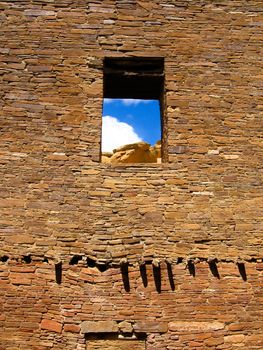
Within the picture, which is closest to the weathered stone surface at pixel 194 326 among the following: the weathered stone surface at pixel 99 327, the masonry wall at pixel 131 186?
the masonry wall at pixel 131 186

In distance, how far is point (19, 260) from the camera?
5.15m

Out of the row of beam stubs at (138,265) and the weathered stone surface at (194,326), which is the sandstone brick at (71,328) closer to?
the row of beam stubs at (138,265)

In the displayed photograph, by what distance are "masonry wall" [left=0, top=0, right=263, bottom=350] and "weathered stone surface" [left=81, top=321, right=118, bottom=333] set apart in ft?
0.08

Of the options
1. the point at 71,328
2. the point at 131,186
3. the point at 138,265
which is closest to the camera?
the point at 71,328

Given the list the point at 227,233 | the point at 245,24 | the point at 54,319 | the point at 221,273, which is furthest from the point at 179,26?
the point at 54,319

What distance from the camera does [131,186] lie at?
18.2ft

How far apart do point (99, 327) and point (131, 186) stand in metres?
1.73

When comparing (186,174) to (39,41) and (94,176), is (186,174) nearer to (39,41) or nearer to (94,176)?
(94,176)

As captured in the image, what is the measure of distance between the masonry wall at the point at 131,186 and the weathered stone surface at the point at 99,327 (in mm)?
24

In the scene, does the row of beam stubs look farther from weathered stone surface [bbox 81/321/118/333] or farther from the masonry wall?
weathered stone surface [bbox 81/321/118/333]

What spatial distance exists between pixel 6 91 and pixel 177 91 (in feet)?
7.69

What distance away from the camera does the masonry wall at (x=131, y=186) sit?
5.01m

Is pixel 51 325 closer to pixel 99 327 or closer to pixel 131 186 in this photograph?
pixel 99 327

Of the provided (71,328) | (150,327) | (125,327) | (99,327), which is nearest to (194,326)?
(150,327)
